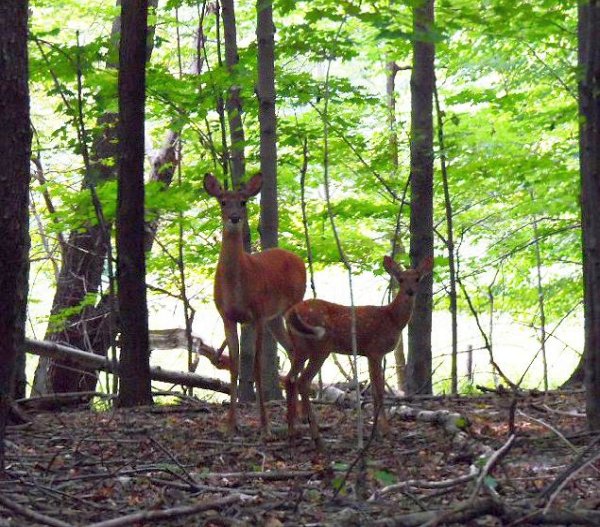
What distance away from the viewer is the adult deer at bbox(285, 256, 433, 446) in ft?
21.0

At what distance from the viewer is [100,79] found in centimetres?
984

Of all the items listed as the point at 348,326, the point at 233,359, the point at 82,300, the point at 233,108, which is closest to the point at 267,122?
the point at 233,108

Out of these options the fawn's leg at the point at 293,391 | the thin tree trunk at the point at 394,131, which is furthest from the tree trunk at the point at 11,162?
the thin tree trunk at the point at 394,131

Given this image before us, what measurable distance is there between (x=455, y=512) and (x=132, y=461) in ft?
7.53

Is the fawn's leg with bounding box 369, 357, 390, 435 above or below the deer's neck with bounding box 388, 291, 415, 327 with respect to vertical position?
below

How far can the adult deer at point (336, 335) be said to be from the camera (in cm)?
641

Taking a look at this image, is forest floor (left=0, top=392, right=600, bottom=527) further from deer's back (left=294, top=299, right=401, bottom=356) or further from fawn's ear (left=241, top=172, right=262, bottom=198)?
fawn's ear (left=241, top=172, right=262, bottom=198)

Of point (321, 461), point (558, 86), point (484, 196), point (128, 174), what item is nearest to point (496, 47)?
point (558, 86)

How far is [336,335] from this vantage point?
6.58 meters

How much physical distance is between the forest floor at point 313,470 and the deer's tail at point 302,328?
0.69 metres

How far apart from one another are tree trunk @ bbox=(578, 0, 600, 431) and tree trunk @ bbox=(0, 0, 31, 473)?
2933 millimetres

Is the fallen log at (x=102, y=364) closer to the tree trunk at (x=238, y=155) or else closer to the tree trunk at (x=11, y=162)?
the tree trunk at (x=238, y=155)

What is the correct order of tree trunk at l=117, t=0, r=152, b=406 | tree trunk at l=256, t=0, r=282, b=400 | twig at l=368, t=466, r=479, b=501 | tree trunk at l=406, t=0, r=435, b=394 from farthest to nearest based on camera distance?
tree trunk at l=256, t=0, r=282, b=400 → tree trunk at l=406, t=0, r=435, b=394 → tree trunk at l=117, t=0, r=152, b=406 → twig at l=368, t=466, r=479, b=501

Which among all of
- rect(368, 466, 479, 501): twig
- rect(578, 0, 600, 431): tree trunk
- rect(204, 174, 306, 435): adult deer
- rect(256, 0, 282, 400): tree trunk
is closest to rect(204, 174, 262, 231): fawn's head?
rect(204, 174, 306, 435): adult deer
